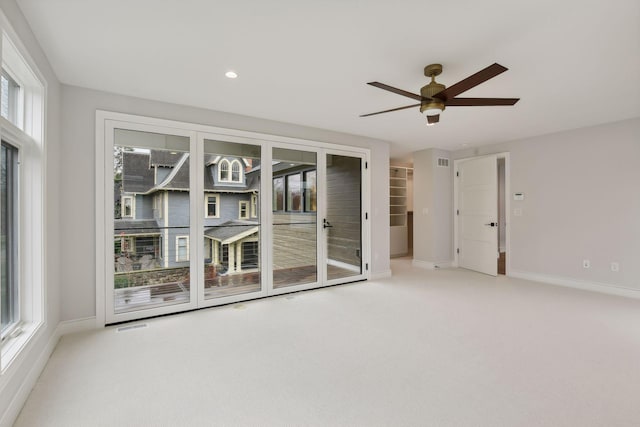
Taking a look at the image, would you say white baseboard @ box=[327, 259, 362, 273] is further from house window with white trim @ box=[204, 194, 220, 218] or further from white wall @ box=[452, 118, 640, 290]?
white wall @ box=[452, 118, 640, 290]

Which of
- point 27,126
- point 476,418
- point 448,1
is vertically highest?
point 448,1

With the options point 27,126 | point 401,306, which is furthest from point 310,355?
point 27,126

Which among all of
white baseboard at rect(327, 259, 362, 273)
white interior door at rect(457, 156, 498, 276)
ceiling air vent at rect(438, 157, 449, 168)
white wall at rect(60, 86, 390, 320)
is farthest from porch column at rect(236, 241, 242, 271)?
white interior door at rect(457, 156, 498, 276)

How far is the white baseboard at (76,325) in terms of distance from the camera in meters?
2.79

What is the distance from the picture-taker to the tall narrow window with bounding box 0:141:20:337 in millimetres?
1938

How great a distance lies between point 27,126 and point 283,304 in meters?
2.90

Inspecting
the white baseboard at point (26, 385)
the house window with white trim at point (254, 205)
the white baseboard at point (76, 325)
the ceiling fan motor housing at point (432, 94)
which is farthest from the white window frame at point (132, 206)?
the ceiling fan motor housing at point (432, 94)

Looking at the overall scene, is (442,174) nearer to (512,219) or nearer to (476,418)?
(512,219)

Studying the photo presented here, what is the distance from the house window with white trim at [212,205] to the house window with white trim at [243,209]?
279 mm

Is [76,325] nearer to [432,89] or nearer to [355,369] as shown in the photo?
[355,369]

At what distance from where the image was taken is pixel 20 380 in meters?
1.81

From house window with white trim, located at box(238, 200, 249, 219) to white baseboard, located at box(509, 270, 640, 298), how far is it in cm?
462

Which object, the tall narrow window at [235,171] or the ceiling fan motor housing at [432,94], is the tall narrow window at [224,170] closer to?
the tall narrow window at [235,171]

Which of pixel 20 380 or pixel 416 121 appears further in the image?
pixel 416 121
